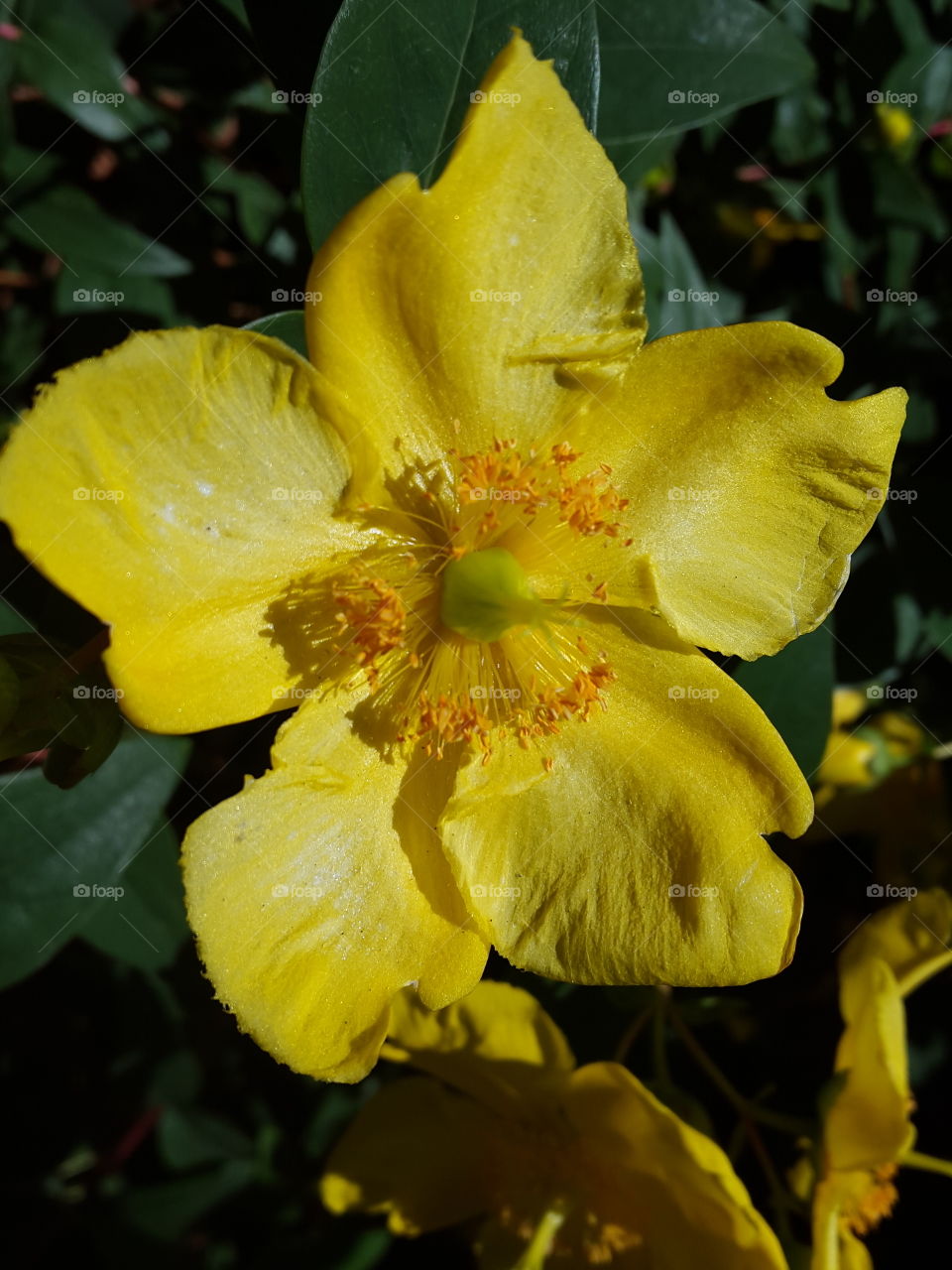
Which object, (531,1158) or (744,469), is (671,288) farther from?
(531,1158)

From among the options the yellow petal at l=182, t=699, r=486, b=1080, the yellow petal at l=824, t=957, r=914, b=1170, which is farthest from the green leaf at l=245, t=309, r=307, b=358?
the yellow petal at l=824, t=957, r=914, b=1170

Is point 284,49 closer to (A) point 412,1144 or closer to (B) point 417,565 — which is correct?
(B) point 417,565

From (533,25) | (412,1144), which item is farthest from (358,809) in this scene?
(533,25)
